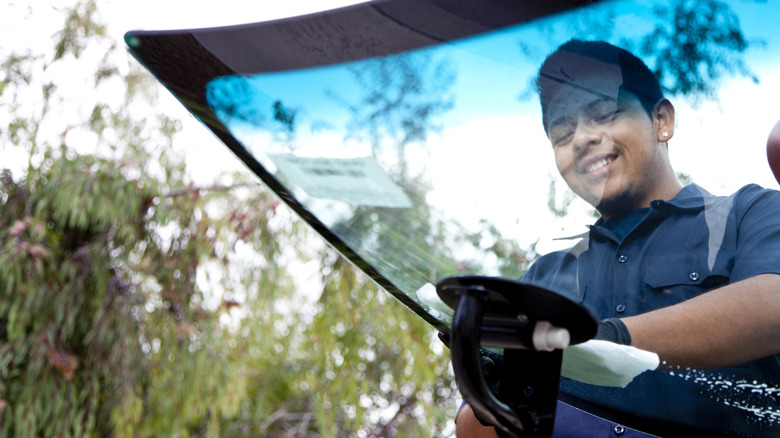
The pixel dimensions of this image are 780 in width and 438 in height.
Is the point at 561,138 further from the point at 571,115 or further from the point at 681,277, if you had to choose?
the point at 681,277

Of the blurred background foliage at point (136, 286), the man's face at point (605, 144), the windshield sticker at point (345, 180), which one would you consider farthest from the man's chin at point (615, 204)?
the blurred background foliage at point (136, 286)

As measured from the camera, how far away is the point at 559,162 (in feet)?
1.94

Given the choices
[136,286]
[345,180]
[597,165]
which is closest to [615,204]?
[597,165]

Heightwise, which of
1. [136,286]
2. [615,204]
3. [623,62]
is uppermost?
[623,62]

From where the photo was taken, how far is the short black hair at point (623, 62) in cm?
54

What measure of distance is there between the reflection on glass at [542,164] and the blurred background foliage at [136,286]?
7.60 feet

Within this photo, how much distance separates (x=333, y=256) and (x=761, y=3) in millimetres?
2831

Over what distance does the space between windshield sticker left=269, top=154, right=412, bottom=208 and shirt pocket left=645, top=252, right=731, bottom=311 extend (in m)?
0.26

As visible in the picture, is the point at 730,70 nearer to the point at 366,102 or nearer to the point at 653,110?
the point at 653,110

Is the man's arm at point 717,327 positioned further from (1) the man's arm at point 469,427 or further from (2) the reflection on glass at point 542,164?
(1) the man's arm at point 469,427

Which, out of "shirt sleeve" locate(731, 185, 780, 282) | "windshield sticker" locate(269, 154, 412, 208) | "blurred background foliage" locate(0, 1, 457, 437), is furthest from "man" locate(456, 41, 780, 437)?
"blurred background foliage" locate(0, 1, 457, 437)

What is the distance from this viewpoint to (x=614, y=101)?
555 millimetres

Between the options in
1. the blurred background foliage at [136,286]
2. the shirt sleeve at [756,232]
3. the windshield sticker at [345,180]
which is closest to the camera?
the shirt sleeve at [756,232]

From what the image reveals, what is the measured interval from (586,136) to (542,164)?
0.15 ft
